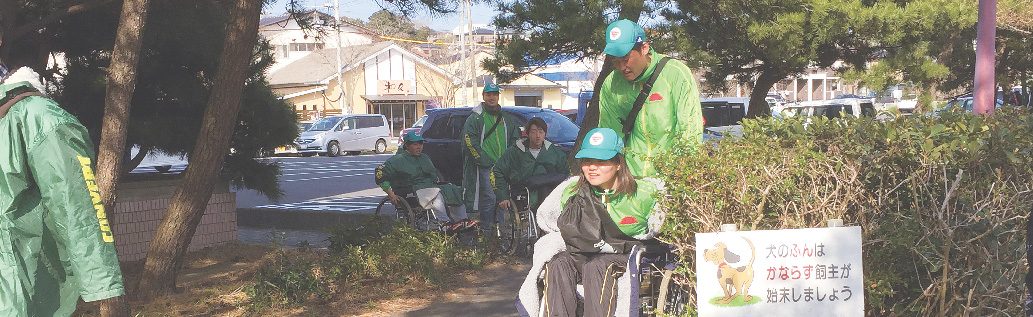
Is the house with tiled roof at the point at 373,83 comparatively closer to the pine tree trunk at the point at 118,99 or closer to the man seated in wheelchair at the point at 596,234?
the pine tree trunk at the point at 118,99

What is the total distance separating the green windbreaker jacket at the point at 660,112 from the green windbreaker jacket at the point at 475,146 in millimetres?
4406

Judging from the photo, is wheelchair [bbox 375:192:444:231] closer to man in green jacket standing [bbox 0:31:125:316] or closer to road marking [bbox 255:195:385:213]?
road marking [bbox 255:195:385:213]

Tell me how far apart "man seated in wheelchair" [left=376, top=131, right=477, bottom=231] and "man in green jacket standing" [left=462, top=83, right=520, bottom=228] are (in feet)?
0.73

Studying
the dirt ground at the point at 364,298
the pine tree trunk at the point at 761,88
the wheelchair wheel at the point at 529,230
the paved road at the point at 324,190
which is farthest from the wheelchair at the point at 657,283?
the pine tree trunk at the point at 761,88

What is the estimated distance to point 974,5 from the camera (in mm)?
12789

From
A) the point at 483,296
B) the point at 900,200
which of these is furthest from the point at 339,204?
the point at 900,200

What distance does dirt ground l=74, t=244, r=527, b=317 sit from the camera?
6734mm

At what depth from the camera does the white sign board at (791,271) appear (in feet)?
13.5

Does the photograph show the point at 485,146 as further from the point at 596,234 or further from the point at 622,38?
the point at 596,234

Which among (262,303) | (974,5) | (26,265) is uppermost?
(974,5)

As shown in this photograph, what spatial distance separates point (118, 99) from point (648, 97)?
3.13 m

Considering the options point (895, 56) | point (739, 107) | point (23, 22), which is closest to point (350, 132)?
point (739, 107)

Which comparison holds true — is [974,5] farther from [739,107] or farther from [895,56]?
[739,107]

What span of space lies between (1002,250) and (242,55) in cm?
475
